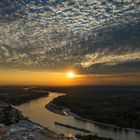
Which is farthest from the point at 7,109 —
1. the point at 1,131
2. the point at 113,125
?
the point at 113,125

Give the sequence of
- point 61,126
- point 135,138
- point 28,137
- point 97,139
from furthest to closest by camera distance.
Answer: point 61,126
point 135,138
point 97,139
point 28,137

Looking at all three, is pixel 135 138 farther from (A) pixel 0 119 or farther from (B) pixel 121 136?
(A) pixel 0 119

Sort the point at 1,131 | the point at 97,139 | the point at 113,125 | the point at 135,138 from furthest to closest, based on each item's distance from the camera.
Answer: the point at 113,125, the point at 135,138, the point at 97,139, the point at 1,131

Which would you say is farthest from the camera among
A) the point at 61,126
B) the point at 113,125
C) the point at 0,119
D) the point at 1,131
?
the point at 113,125

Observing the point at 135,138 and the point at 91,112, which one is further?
the point at 91,112

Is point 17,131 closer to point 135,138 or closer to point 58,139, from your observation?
point 58,139

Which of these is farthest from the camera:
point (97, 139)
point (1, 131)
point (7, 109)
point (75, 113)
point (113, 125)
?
point (75, 113)

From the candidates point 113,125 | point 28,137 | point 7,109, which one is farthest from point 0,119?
point 113,125

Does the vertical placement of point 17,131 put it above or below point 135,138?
above

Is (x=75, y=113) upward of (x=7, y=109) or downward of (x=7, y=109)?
downward
